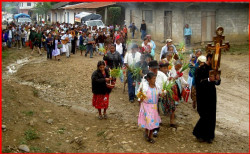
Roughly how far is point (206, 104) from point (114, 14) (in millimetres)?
28320

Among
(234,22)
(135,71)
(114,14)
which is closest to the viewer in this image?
(135,71)

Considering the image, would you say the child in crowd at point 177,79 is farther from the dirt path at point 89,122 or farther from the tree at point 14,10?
the tree at point 14,10

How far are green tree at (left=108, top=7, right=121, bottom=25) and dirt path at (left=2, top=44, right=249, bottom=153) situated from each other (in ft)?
71.0

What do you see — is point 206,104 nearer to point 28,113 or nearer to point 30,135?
point 30,135

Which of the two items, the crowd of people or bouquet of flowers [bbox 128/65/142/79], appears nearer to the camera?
the crowd of people

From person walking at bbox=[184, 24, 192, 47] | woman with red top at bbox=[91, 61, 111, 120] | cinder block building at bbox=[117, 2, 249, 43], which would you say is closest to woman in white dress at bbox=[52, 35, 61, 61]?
person walking at bbox=[184, 24, 192, 47]

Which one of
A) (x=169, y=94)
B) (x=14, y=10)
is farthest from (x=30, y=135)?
(x=14, y=10)

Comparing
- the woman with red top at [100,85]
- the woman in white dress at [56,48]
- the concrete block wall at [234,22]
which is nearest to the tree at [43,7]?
the concrete block wall at [234,22]

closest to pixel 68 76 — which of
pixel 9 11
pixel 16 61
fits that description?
pixel 16 61

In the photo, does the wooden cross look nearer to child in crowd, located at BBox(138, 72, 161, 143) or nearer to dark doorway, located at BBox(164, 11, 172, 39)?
child in crowd, located at BBox(138, 72, 161, 143)

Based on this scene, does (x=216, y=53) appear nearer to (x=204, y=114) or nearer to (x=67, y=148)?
(x=204, y=114)

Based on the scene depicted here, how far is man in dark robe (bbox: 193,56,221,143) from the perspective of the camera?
6.62 m

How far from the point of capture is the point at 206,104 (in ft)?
21.8

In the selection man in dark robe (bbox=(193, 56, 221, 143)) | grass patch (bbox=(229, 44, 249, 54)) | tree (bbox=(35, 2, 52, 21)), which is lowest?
man in dark robe (bbox=(193, 56, 221, 143))
